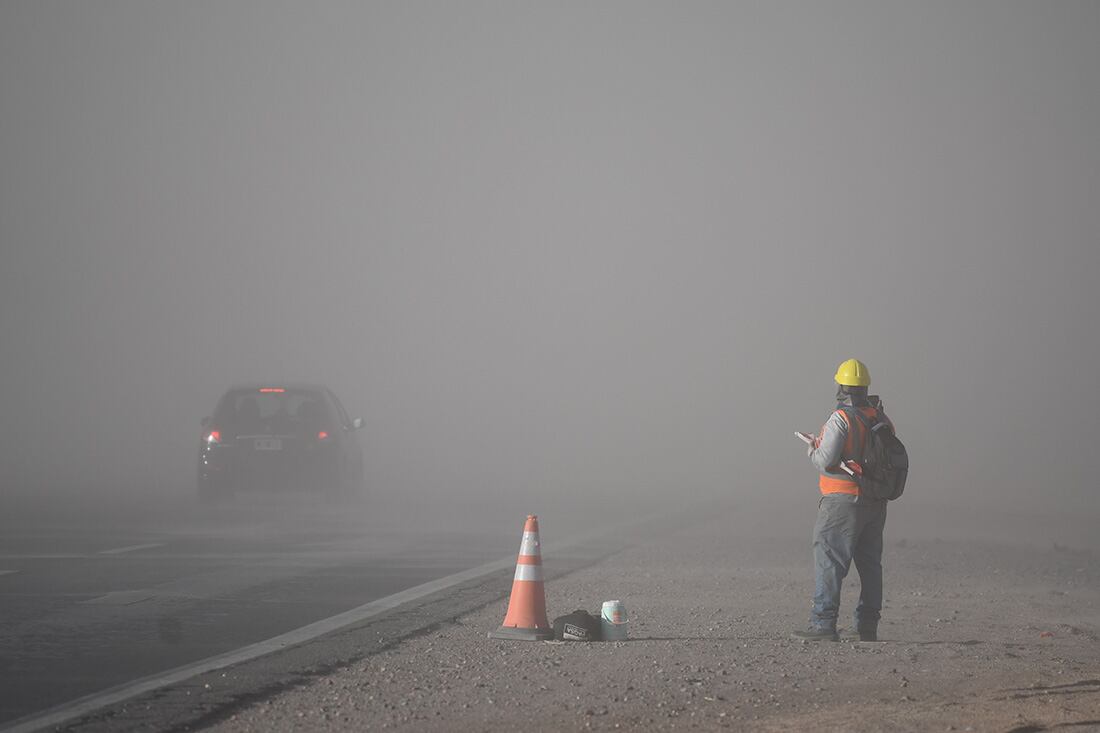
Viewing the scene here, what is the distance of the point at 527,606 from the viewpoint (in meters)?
9.38

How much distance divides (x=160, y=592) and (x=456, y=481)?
1174 inches

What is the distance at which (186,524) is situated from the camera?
64.4 ft

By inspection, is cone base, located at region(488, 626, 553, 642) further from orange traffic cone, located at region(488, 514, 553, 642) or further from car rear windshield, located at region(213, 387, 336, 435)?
car rear windshield, located at region(213, 387, 336, 435)

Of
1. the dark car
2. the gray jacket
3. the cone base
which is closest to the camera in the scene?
the cone base

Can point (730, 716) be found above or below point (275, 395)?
below

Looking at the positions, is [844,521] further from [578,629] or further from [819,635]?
[578,629]

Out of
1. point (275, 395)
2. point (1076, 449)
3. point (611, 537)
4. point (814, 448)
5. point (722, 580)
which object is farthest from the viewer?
point (1076, 449)

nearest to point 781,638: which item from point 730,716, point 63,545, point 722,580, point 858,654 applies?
point 858,654

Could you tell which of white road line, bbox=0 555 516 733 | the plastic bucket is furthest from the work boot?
white road line, bbox=0 555 516 733

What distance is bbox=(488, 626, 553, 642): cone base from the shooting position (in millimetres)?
9281

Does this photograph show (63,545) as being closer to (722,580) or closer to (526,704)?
(722,580)

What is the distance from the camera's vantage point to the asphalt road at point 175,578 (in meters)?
8.45

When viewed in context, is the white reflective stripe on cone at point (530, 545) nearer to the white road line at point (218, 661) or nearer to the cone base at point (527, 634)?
the cone base at point (527, 634)

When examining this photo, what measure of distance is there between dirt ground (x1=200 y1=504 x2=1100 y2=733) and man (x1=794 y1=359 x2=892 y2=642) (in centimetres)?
27
